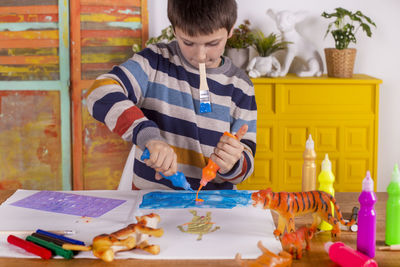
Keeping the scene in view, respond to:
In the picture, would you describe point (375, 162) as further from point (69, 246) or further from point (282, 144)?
point (69, 246)

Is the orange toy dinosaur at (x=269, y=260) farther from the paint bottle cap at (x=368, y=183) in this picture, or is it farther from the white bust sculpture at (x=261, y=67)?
the white bust sculpture at (x=261, y=67)

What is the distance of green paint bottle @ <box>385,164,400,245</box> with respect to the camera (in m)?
1.11

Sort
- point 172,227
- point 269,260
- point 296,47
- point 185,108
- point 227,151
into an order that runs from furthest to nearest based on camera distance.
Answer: point 296,47 < point 185,108 < point 227,151 < point 172,227 < point 269,260

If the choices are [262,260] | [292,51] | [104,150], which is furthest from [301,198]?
[104,150]

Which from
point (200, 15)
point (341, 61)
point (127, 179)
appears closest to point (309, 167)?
point (200, 15)

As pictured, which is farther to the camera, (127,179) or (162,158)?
(127,179)

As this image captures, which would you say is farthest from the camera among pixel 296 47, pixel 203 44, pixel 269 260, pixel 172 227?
pixel 296 47

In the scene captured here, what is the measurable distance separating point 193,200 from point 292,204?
1.24 ft

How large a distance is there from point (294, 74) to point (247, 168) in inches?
69.1

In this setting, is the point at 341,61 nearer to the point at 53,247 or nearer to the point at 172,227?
Result: the point at 172,227

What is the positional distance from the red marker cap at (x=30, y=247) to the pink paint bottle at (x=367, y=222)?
66 centimetres

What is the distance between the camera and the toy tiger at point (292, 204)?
1.17 m

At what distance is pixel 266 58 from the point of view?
10.1 ft

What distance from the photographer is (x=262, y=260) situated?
104 centimetres
